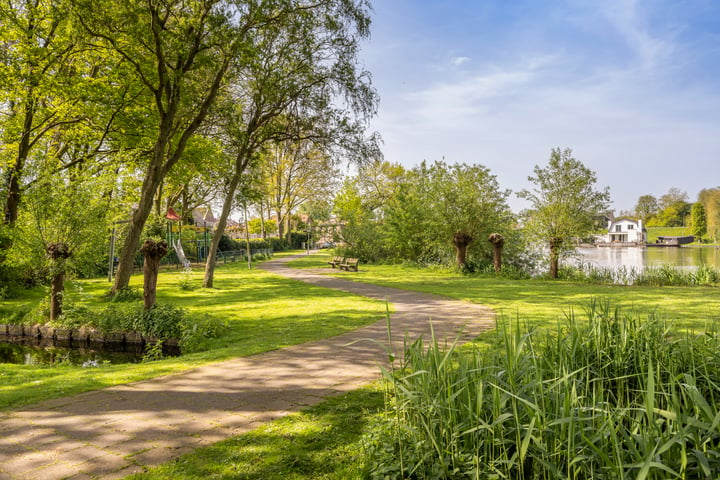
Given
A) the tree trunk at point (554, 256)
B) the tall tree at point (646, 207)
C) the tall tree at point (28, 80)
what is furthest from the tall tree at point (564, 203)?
the tall tree at point (646, 207)

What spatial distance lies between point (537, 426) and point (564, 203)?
1679 centimetres

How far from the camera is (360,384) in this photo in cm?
471

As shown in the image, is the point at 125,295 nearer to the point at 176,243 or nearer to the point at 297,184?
the point at 176,243

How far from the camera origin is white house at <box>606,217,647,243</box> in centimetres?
7200

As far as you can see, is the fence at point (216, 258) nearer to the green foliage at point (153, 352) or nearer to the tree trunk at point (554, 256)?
the green foliage at point (153, 352)

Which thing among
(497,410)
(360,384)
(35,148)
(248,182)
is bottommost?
(360,384)

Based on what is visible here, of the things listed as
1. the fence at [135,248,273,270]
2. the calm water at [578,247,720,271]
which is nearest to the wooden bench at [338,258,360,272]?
the fence at [135,248,273,270]

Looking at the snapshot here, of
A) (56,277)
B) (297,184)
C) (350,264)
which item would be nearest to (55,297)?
(56,277)

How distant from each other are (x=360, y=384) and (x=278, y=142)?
13.2 meters

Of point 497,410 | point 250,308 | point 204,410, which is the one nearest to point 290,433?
point 204,410

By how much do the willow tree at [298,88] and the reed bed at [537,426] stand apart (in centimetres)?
1192

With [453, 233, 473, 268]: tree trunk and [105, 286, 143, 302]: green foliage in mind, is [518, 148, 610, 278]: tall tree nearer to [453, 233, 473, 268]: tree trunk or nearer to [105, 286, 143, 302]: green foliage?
[453, 233, 473, 268]: tree trunk

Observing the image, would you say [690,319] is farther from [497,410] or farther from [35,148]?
[35,148]

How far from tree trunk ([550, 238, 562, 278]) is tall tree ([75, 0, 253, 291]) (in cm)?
1365
